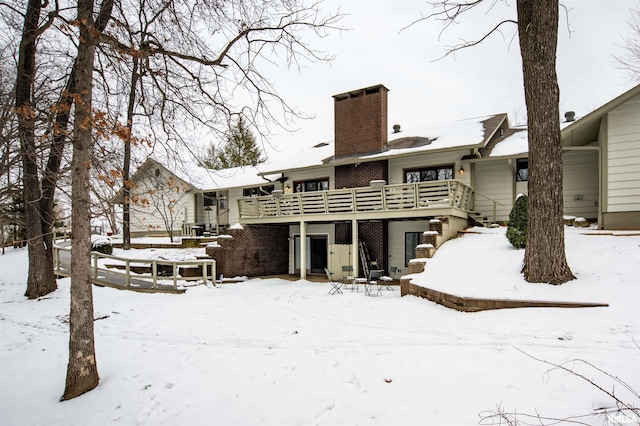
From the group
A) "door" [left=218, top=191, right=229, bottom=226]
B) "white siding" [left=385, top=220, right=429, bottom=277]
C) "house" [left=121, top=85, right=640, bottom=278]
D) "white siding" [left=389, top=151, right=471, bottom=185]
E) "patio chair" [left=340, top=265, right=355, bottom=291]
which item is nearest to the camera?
"house" [left=121, top=85, right=640, bottom=278]

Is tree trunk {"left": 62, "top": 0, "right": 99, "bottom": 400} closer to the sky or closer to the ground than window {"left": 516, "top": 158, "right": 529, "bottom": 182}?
closer to the ground

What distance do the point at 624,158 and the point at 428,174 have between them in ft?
22.0

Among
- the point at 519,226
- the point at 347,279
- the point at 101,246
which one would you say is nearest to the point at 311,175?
the point at 347,279

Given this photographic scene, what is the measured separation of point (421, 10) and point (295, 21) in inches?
166

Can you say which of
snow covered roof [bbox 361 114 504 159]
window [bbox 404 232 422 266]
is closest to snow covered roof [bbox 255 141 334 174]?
snow covered roof [bbox 361 114 504 159]

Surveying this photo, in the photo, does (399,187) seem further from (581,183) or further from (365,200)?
(581,183)

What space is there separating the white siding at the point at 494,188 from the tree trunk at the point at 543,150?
7.27m

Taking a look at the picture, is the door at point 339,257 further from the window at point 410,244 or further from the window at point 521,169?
the window at point 521,169

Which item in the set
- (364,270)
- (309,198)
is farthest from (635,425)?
(309,198)

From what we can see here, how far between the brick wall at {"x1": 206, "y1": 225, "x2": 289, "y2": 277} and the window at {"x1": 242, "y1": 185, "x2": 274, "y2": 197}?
277 centimetres

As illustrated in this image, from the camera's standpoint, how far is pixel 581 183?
1341cm

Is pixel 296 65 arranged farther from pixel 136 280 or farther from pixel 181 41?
pixel 136 280

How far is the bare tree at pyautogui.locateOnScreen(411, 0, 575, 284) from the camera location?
738 cm

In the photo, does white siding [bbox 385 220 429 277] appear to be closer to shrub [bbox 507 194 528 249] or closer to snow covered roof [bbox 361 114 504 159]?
snow covered roof [bbox 361 114 504 159]
